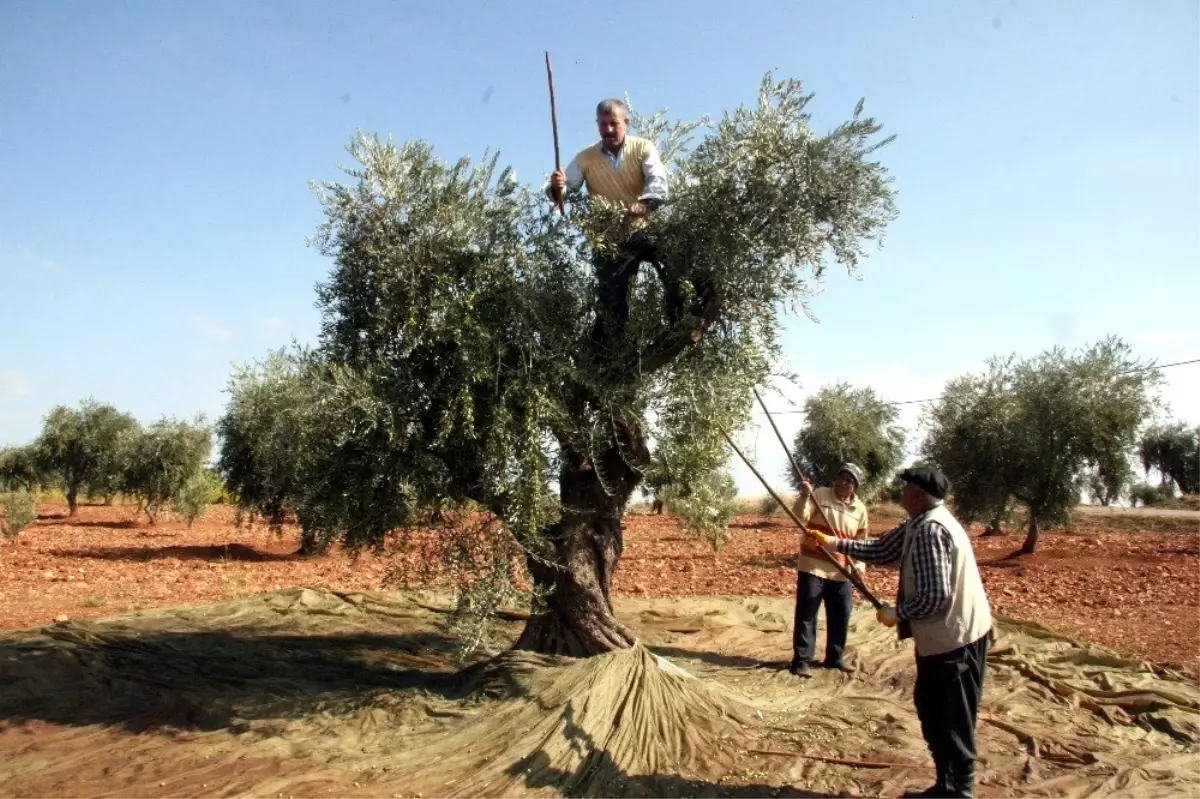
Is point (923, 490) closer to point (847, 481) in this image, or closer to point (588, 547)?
point (847, 481)

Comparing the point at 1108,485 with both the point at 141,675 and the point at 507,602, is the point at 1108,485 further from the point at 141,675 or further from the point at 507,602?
the point at 141,675

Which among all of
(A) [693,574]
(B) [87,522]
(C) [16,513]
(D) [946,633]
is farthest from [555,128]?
(B) [87,522]

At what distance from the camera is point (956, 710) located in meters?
6.14

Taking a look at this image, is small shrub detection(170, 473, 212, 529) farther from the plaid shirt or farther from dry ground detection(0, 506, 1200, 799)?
the plaid shirt

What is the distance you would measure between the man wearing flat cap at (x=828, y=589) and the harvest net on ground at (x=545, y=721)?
1.13 feet

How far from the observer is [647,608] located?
13.3 metres

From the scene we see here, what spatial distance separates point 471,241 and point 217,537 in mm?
26264

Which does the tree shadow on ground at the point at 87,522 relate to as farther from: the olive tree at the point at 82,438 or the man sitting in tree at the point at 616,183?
the man sitting in tree at the point at 616,183

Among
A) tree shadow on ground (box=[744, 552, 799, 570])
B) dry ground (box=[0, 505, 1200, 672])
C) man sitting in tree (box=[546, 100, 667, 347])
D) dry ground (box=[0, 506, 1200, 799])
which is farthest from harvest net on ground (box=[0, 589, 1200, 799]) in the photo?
tree shadow on ground (box=[744, 552, 799, 570])

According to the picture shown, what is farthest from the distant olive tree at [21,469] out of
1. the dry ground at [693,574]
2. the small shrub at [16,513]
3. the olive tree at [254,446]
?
the olive tree at [254,446]

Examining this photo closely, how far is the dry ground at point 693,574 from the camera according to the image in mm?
13734

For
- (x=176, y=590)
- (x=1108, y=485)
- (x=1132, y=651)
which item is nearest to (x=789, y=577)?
(x=1132, y=651)

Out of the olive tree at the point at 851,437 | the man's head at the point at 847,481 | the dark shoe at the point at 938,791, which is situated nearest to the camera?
the dark shoe at the point at 938,791

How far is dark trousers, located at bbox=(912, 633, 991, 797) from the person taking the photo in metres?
6.09
